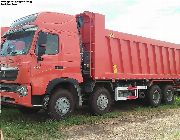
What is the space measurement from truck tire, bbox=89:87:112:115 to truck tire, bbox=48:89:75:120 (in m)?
1.10

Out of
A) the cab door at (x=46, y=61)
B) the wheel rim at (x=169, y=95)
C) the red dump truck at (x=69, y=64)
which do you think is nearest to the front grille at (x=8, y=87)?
the red dump truck at (x=69, y=64)

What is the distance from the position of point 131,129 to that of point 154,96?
535 cm

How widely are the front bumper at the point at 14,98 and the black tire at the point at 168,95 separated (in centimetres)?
722

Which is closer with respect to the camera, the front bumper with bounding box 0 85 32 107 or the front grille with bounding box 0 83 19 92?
the front bumper with bounding box 0 85 32 107

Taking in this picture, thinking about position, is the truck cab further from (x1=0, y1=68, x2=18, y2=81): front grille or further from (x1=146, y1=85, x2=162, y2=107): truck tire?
(x1=146, y1=85, x2=162, y2=107): truck tire

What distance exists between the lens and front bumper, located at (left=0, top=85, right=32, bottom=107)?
920 cm

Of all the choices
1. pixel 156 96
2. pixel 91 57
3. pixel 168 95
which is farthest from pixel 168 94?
pixel 91 57

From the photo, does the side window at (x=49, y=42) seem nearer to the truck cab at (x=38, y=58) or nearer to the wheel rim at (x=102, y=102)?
the truck cab at (x=38, y=58)

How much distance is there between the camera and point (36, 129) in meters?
8.75

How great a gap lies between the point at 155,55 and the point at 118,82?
2.67 metres

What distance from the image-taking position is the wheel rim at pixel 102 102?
37.1 feet

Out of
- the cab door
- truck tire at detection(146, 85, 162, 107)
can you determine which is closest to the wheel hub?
truck tire at detection(146, 85, 162, 107)

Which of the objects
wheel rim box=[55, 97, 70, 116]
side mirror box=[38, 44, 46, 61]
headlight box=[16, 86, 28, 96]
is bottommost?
wheel rim box=[55, 97, 70, 116]

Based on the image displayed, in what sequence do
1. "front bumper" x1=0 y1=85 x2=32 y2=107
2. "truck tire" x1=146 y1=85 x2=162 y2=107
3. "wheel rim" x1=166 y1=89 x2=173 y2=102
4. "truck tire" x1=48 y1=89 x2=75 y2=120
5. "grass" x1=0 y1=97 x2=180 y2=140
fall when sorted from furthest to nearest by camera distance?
"wheel rim" x1=166 y1=89 x2=173 y2=102 → "truck tire" x1=146 y1=85 x2=162 y2=107 → "truck tire" x1=48 y1=89 x2=75 y2=120 → "front bumper" x1=0 y1=85 x2=32 y2=107 → "grass" x1=0 y1=97 x2=180 y2=140
